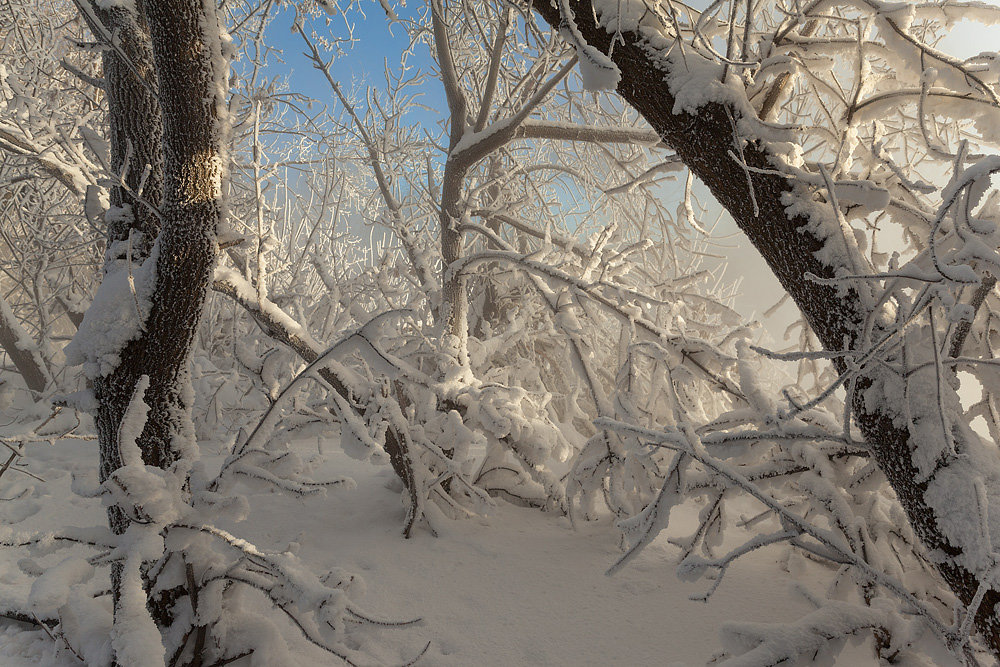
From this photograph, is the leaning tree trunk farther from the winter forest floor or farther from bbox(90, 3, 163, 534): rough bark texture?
the winter forest floor

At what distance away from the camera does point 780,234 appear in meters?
1.35

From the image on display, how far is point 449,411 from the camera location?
2777mm

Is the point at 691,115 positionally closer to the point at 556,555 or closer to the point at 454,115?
the point at 556,555

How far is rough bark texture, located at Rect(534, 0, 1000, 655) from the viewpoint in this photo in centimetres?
116

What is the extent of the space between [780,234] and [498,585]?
157 centimetres

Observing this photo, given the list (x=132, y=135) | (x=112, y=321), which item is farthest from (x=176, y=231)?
(x=132, y=135)

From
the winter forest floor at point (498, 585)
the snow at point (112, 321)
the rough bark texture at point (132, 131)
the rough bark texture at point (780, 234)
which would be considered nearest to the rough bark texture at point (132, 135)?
the rough bark texture at point (132, 131)

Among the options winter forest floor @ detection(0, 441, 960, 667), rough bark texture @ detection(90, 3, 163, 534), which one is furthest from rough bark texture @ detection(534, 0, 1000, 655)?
rough bark texture @ detection(90, 3, 163, 534)

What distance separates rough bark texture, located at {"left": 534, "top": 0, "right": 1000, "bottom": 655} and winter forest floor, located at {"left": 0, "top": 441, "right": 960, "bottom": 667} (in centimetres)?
40

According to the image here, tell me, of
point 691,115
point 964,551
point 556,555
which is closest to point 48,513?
point 556,555

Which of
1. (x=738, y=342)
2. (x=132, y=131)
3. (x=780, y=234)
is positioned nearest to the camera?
(x=780, y=234)

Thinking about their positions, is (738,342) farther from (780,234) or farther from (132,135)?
(132,135)

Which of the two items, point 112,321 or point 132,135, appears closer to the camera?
point 112,321

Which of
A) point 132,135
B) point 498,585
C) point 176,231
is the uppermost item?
point 132,135
